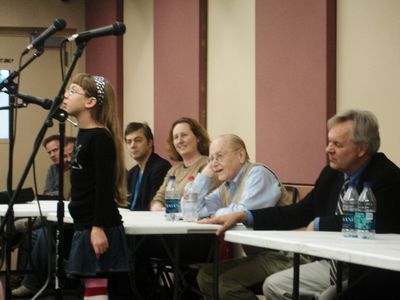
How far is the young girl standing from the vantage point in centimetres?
351

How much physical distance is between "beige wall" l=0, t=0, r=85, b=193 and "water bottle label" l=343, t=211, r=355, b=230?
5385 mm

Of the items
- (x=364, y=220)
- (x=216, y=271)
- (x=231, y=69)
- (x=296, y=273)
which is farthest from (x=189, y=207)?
(x=231, y=69)

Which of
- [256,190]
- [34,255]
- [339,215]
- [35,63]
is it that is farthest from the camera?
[35,63]

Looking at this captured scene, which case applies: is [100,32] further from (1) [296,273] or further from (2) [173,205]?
(2) [173,205]

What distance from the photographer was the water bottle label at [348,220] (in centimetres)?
303

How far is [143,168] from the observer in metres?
5.61

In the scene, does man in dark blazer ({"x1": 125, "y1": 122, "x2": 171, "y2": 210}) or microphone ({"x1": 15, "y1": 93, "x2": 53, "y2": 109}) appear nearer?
microphone ({"x1": 15, "y1": 93, "x2": 53, "y2": 109})

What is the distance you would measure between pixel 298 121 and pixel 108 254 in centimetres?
158

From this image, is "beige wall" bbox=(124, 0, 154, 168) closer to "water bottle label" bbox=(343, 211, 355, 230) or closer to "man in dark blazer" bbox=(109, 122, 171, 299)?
"man in dark blazer" bbox=(109, 122, 171, 299)

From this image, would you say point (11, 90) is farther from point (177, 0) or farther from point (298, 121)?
point (177, 0)

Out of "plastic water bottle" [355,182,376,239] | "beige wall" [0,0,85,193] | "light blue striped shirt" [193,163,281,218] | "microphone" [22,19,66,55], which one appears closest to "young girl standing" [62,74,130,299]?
"microphone" [22,19,66,55]

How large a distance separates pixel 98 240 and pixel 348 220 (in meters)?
1.11

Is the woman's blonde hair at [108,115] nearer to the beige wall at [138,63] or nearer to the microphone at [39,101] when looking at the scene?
the microphone at [39,101]

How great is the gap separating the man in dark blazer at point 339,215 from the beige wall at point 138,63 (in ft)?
10.9
